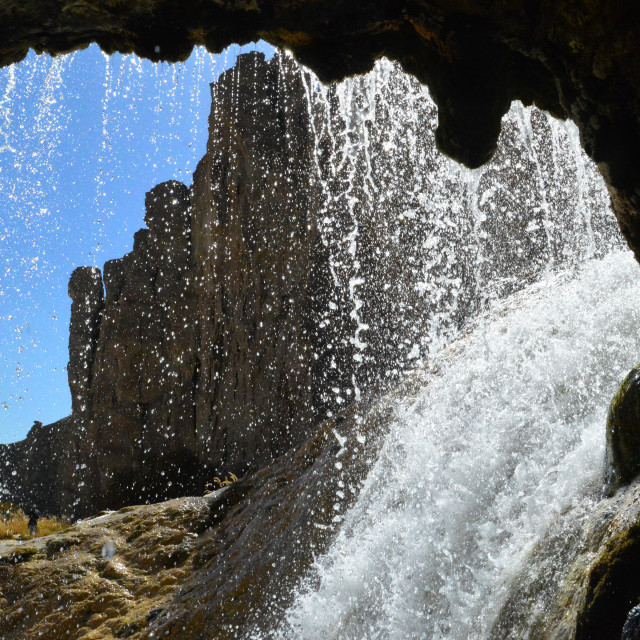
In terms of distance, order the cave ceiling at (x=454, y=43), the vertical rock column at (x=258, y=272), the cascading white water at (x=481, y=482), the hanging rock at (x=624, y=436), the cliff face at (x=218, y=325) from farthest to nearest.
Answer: the cliff face at (x=218, y=325)
the vertical rock column at (x=258, y=272)
the cascading white water at (x=481, y=482)
the cave ceiling at (x=454, y=43)
the hanging rock at (x=624, y=436)

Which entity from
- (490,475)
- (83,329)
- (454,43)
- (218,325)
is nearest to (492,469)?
(490,475)

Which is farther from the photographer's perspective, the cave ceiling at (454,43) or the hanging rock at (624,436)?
the cave ceiling at (454,43)

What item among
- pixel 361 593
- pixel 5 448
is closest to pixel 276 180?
pixel 361 593

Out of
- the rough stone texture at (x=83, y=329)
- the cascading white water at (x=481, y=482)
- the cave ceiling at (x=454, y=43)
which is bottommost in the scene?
the cascading white water at (x=481, y=482)

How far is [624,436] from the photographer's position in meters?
2.50

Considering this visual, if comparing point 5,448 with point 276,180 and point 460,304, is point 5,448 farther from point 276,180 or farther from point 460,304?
point 460,304

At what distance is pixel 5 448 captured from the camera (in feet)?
84.6

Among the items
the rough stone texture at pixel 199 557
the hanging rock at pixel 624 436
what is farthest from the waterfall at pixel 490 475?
the rough stone texture at pixel 199 557

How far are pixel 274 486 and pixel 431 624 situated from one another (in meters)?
3.90

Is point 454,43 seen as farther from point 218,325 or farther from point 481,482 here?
point 218,325

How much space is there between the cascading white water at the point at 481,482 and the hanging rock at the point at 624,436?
0.61 feet

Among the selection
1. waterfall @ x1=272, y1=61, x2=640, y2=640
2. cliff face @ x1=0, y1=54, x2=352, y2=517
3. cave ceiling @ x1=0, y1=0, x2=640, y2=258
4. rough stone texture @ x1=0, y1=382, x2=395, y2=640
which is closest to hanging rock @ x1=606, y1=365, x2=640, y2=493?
waterfall @ x1=272, y1=61, x2=640, y2=640

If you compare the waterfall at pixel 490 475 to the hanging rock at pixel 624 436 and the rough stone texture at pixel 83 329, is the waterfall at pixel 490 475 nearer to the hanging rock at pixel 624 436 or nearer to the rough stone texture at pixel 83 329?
the hanging rock at pixel 624 436

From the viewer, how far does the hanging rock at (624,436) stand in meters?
2.43
